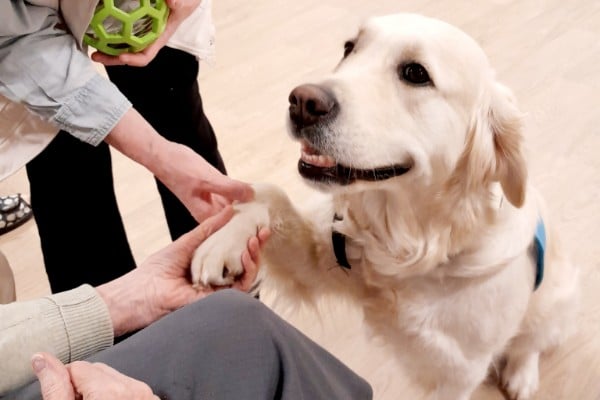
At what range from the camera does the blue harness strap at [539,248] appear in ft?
4.06

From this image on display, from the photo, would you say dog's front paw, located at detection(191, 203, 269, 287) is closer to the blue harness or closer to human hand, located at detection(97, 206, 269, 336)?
human hand, located at detection(97, 206, 269, 336)

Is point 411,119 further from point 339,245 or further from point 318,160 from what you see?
point 339,245

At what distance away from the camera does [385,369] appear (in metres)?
1.60

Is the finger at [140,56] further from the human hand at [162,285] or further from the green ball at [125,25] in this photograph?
the human hand at [162,285]

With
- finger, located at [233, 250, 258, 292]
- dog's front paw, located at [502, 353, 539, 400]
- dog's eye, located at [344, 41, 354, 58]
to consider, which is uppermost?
dog's eye, located at [344, 41, 354, 58]

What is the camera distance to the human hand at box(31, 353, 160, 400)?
0.72m

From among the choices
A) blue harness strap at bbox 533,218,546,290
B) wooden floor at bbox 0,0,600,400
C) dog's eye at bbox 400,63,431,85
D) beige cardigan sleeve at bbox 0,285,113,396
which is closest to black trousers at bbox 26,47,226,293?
wooden floor at bbox 0,0,600,400

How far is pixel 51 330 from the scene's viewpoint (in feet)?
2.99

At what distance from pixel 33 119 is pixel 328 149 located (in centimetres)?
55

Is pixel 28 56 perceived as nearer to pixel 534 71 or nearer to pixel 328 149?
pixel 328 149

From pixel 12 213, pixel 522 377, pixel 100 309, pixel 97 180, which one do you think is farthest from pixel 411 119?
pixel 12 213

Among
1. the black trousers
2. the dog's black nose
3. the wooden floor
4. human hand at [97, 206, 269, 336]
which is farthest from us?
the wooden floor

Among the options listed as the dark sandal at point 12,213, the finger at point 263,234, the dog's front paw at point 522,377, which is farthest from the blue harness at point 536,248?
the dark sandal at point 12,213

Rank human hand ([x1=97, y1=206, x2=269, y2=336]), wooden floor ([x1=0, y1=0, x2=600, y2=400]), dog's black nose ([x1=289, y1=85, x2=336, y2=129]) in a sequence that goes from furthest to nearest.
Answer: wooden floor ([x1=0, y1=0, x2=600, y2=400]), human hand ([x1=97, y1=206, x2=269, y2=336]), dog's black nose ([x1=289, y1=85, x2=336, y2=129])
